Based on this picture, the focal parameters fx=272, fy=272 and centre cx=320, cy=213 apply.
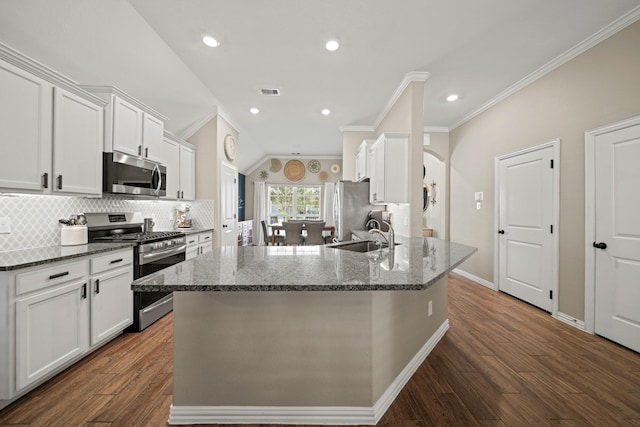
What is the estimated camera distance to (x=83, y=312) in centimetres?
208

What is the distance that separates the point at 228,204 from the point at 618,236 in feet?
16.1

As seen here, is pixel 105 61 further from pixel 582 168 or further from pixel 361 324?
pixel 582 168

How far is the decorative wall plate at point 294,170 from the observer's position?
826 cm

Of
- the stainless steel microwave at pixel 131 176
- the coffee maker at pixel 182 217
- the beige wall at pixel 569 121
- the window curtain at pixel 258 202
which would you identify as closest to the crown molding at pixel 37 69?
the stainless steel microwave at pixel 131 176

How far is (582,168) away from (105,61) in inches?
189

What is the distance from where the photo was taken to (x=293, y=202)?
852cm

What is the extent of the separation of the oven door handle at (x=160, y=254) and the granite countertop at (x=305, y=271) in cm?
112

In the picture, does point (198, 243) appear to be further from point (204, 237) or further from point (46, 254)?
point (46, 254)

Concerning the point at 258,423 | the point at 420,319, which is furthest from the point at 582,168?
the point at 258,423

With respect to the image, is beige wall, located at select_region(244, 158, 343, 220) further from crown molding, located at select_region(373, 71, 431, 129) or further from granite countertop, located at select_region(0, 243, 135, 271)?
granite countertop, located at select_region(0, 243, 135, 271)

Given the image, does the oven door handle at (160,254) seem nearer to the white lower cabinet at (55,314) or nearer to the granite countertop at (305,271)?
the white lower cabinet at (55,314)

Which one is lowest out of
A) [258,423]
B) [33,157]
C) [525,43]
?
[258,423]

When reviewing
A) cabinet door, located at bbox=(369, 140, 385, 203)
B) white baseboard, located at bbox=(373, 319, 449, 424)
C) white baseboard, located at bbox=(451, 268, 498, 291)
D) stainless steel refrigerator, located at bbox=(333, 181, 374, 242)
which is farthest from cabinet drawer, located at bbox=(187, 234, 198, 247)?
white baseboard, located at bbox=(451, 268, 498, 291)

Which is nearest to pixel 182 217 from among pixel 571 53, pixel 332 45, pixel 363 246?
pixel 363 246
